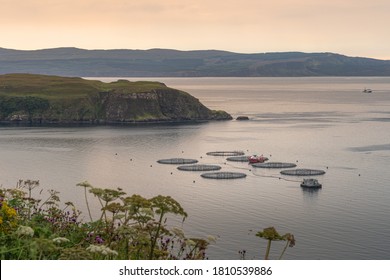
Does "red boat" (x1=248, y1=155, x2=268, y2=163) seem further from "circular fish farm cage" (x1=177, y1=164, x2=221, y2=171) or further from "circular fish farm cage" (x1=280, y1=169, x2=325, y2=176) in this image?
"circular fish farm cage" (x1=280, y1=169, x2=325, y2=176)

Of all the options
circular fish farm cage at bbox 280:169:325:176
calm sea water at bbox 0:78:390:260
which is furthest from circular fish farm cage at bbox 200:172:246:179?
circular fish farm cage at bbox 280:169:325:176

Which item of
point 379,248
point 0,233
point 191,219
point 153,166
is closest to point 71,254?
point 0,233

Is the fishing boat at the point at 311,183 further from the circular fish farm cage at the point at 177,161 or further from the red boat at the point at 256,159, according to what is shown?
the circular fish farm cage at the point at 177,161

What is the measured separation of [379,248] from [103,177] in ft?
251

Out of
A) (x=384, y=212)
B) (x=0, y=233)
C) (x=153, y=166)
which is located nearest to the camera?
(x=0, y=233)

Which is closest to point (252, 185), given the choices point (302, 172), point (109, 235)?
point (302, 172)

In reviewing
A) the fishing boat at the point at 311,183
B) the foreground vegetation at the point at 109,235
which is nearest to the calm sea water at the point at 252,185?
the fishing boat at the point at 311,183

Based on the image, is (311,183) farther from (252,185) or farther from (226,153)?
(226,153)

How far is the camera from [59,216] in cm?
1903

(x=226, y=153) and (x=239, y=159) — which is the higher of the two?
Result: (x=239, y=159)

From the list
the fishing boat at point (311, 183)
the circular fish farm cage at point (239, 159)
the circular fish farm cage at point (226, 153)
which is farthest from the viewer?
the circular fish farm cage at point (226, 153)

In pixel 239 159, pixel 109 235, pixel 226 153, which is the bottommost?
pixel 226 153

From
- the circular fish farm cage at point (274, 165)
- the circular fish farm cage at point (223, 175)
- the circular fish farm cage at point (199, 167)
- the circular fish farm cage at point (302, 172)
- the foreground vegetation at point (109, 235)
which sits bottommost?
the circular fish farm cage at point (199, 167)
